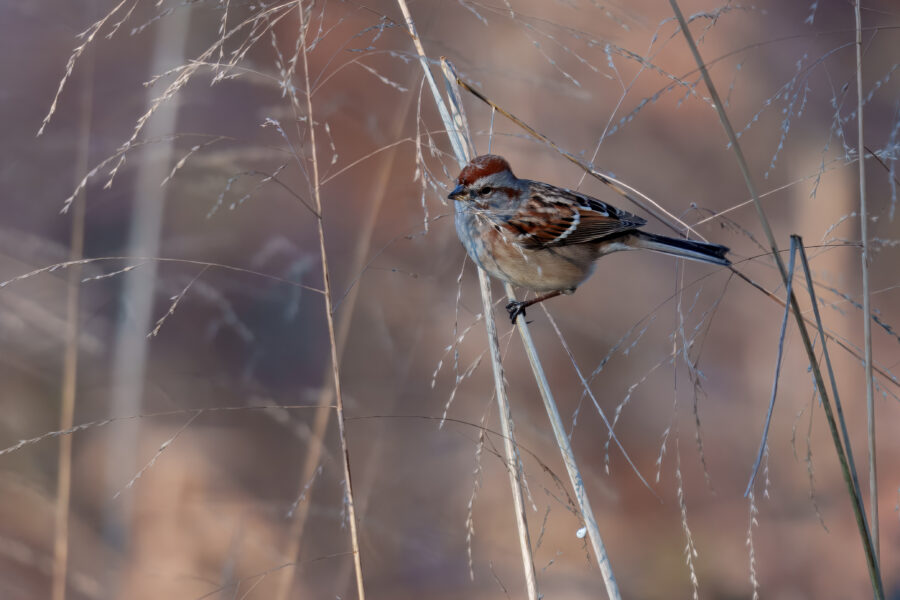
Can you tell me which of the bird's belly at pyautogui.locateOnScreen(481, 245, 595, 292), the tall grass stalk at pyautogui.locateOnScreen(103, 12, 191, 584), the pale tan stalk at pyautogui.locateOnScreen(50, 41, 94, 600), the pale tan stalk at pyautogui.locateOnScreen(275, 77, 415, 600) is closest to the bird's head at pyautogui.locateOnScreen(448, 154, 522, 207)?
the bird's belly at pyautogui.locateOnScreen(481, 245, 595, 292)

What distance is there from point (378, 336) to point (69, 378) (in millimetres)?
970

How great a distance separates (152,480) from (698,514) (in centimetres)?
189

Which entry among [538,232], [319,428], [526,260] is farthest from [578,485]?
[319,428]

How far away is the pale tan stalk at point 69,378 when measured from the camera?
1.90m

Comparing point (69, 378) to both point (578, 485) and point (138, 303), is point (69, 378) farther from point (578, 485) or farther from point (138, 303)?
point (578, 485)

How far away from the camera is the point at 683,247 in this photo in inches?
66.9

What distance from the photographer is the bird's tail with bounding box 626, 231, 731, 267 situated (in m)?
1.45

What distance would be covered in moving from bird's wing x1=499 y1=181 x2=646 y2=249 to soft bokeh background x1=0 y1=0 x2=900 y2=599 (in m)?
0.29

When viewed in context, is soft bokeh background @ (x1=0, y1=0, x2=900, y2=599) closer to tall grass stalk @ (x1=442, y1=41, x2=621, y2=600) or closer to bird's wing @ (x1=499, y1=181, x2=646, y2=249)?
bird's wing @ (x1=499, y1=181, x2=646, y2=249)

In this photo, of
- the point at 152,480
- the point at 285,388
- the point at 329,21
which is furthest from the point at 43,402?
the point at 329,21

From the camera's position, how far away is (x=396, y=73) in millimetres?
2695

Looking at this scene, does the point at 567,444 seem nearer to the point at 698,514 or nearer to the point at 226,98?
the point at 698,514

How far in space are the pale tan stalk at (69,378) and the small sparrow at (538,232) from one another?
103cm

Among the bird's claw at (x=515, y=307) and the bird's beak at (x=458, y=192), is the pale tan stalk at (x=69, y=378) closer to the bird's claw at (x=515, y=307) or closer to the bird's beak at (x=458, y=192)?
the bird's beak at (x=458, y=192)
